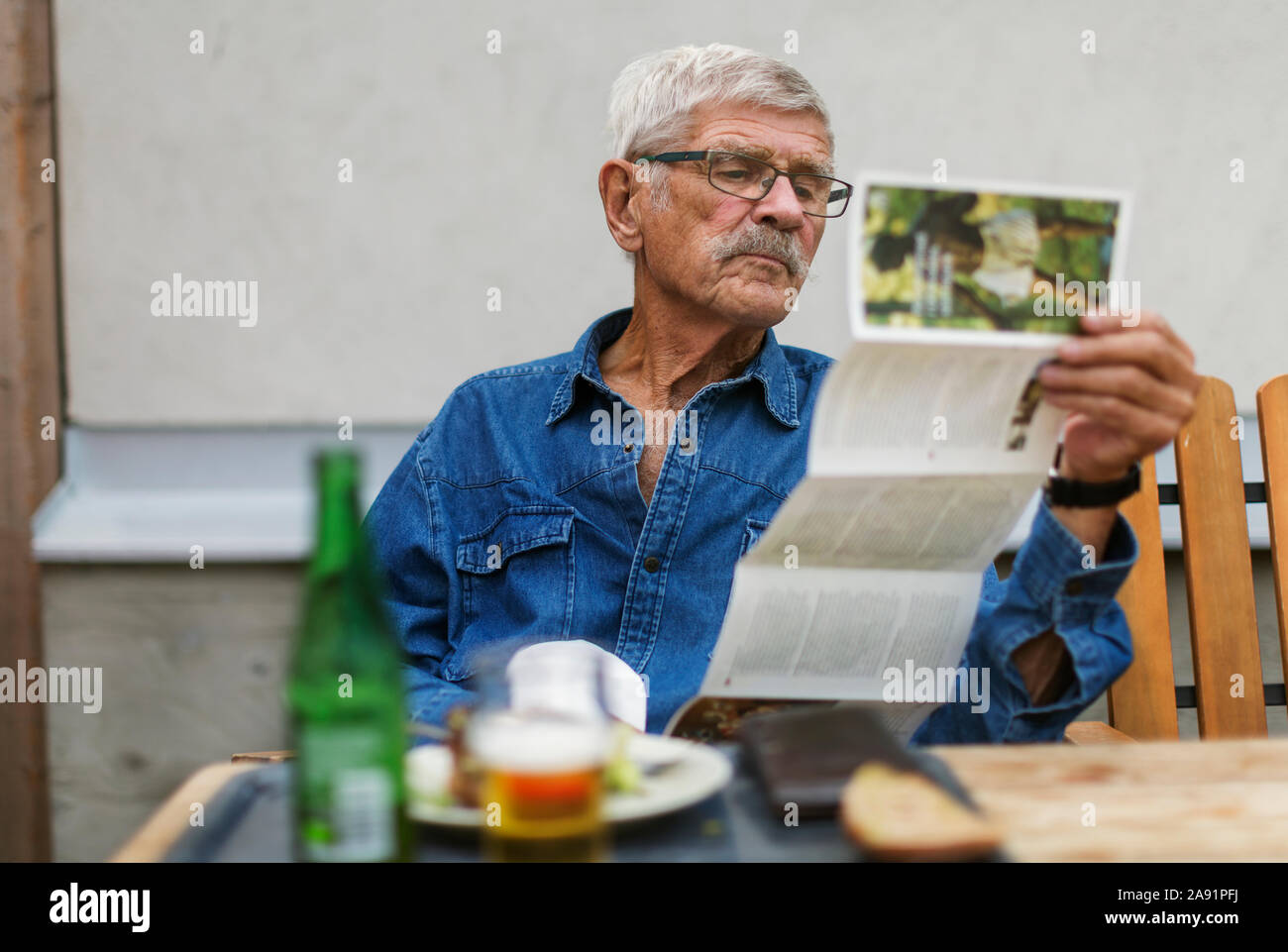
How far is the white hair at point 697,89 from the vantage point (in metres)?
1.52

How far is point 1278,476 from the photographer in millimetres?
1574

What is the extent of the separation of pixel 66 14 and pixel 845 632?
2184 millimetres

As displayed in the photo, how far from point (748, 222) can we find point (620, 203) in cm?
31

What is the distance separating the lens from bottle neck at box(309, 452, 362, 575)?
2.06ft

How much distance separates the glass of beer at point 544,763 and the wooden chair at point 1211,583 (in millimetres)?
1208

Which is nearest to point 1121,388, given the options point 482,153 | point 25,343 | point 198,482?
point 482,153

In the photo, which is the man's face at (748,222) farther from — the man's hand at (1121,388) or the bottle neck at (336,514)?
the bottle neck at (336,514)

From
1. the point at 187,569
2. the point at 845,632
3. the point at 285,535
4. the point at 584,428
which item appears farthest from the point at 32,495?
the point at 845,632

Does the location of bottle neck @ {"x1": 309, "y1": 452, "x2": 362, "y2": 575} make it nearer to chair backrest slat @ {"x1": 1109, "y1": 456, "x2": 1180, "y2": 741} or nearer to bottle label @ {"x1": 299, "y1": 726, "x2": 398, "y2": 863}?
bottle label @ {"x1": 299, "y1": 726, "x2": 398, "y2": 863}

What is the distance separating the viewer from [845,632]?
0.98m

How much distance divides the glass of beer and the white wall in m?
1.69

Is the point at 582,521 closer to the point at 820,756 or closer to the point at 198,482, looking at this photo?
the point at 820,756
